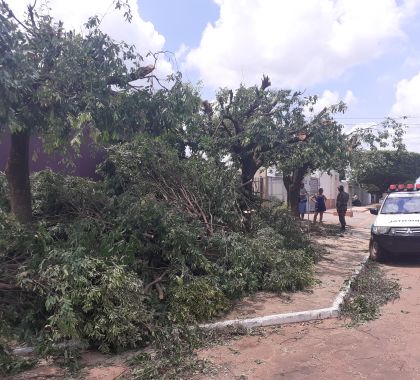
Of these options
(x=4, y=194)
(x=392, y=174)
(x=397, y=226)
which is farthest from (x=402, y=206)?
(x=392, y=174)

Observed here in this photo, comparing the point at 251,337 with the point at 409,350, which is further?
the point at 251,337

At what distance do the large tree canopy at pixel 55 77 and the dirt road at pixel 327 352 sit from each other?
126 inches

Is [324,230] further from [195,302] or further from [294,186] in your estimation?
[195,302]

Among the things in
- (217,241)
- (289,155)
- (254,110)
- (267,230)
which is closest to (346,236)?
(289,155)

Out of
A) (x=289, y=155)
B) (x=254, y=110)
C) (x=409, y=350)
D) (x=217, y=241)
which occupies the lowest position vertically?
(x=409, y=350)

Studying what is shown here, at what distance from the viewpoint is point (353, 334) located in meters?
6.00

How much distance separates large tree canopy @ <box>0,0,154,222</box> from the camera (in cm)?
584

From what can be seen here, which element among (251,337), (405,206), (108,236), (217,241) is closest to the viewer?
(251,337)

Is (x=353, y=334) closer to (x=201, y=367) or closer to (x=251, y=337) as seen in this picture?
(x=251, y=337)

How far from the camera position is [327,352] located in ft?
17.6

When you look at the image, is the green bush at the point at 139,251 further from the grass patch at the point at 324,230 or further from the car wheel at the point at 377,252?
the grass patch at the point at 324,230

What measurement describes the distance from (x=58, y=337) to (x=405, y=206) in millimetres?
9340

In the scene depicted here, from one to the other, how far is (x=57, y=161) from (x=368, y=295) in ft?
28.5

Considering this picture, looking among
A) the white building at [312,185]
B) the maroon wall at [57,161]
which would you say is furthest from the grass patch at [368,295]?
the white building at [312,185]
